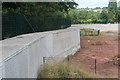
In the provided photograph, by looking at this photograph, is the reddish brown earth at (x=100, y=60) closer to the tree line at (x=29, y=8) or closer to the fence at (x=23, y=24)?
the fence at (x=23, y=24)

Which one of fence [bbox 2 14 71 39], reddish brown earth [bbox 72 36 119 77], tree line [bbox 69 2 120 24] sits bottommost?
reddish brown earth [bbox 72 36 119 77]

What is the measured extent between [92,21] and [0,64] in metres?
115

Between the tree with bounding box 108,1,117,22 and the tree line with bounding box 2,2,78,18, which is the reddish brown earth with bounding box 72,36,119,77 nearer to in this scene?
the tree line with bounding box 2,2,78,18

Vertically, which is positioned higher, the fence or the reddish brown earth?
→ the fence

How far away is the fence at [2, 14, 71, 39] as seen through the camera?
12.6m

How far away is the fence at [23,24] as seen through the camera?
12.6 metres

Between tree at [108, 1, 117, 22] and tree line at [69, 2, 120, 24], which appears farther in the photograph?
tree line at [69, 2, 120, 24]

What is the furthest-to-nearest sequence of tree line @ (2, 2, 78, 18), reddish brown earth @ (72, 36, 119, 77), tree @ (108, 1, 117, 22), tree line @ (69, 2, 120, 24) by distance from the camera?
tree line @ (69, 2, 120, 24), tree @ (108, 1, 117, 22), tree line @ (2, 2, 78, 18), reddish brown earth @ (72, 36, 119, 77)

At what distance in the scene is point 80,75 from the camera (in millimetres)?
9656

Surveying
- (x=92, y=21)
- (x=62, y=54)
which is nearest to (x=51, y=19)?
(x=62, y=54)

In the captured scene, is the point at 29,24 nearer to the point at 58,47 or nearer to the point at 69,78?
the point at 58,47

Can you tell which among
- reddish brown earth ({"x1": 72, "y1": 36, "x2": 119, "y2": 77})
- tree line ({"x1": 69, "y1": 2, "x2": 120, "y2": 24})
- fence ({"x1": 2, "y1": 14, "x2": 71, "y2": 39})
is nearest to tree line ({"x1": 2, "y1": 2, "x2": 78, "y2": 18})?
fence ({"x1": 2, "y1": 14, "x2": 71, "y2": 39})

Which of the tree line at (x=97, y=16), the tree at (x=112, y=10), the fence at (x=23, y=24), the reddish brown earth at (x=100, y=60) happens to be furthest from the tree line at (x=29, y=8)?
the tree at (x=112, y=10)

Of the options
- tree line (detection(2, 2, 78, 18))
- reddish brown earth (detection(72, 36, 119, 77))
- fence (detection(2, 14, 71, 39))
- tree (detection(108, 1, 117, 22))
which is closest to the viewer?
fence (detection(2, 14, 71, 39))
